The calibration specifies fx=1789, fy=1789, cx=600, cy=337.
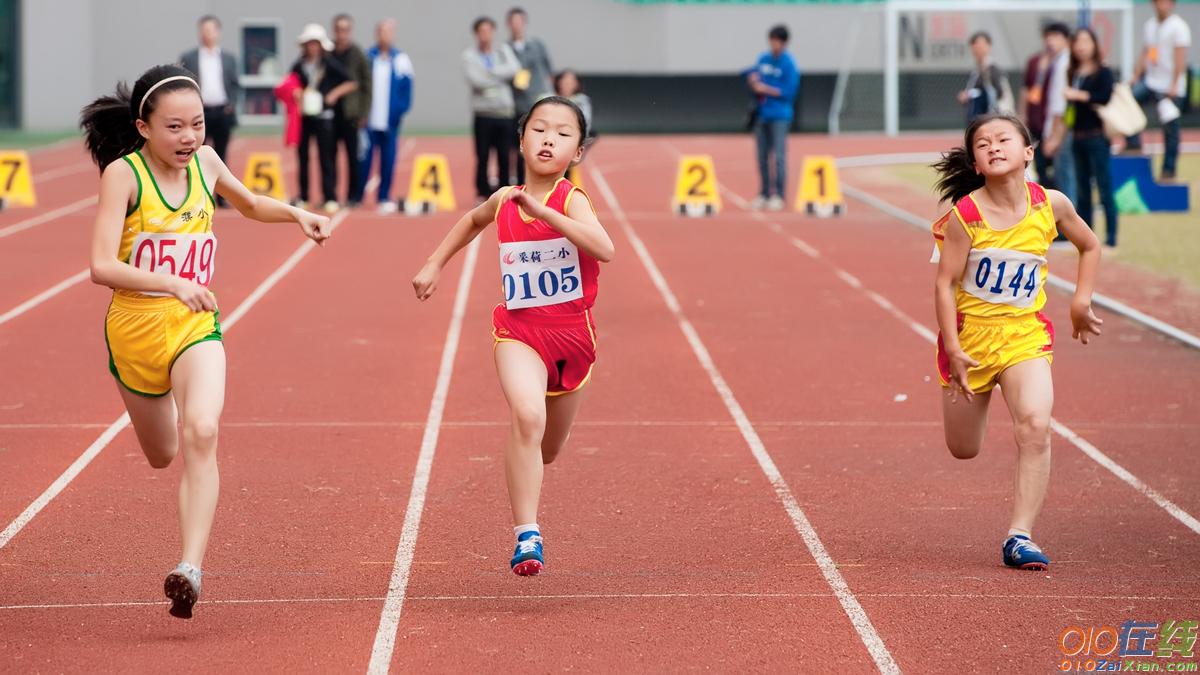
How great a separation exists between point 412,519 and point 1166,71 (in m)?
16.9

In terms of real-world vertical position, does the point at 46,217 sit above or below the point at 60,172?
below

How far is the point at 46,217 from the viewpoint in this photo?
19.5 m

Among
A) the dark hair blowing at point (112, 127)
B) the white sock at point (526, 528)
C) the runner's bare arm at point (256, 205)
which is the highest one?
the dark hair blowing at point (112, 127)

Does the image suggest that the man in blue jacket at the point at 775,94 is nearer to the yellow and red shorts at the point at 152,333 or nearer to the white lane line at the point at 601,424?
the white lane line at the point at 601,424

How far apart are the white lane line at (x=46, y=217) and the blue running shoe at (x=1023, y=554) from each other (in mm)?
13635

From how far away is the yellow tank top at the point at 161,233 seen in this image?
5.46 m

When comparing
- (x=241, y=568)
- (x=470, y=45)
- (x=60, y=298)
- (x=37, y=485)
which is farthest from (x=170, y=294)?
(x=470, y=45)

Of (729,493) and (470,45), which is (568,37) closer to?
(470,45)

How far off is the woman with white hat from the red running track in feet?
21.2

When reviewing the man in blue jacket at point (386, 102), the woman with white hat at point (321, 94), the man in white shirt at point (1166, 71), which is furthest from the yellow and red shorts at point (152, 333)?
the man in white shirt at point (1166, 71)

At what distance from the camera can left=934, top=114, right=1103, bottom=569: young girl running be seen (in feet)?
19.7

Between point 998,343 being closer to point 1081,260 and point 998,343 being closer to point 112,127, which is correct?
point 1081,260

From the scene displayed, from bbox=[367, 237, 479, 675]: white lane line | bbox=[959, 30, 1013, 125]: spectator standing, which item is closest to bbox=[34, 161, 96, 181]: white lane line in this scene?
bbox=[959, 30, 1013, 125]: spectator standing

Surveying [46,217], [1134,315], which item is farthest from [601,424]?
[46,217]
